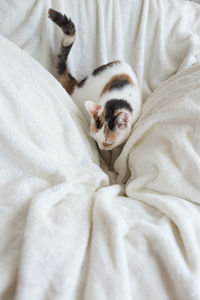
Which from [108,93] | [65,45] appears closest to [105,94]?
[108,93]

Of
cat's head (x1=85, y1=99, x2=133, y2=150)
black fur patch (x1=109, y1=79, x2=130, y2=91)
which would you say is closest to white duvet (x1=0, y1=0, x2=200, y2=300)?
cat's head (x1=85, y1=99, x2=133, y2=150)

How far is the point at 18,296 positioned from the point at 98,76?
2.97 ft

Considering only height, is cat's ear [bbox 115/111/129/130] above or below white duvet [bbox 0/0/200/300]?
below

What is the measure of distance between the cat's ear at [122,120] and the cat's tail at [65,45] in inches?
12.1

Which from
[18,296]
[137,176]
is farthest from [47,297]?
[137,176]

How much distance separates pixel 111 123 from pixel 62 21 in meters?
0.42

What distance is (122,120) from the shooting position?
1025mm

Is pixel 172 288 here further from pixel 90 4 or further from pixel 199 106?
pixel 90 4

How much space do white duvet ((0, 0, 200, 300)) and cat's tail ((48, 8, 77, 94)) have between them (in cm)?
6

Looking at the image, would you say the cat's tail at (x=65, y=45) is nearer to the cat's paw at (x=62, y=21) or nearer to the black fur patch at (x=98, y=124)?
the cat's paw at (x=62, y=21)

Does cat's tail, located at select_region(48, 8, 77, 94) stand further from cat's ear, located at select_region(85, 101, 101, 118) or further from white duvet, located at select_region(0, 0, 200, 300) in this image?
cat's ear, located at select_region(85, 101, 101, 118)

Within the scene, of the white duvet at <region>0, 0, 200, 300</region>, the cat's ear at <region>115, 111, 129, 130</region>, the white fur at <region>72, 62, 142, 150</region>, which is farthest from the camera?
the white fur at <region>72, 62, 142, 150</region>

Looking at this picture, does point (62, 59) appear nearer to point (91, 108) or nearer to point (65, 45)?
point (65, 45)

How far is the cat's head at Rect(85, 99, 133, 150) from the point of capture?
3.40ft
